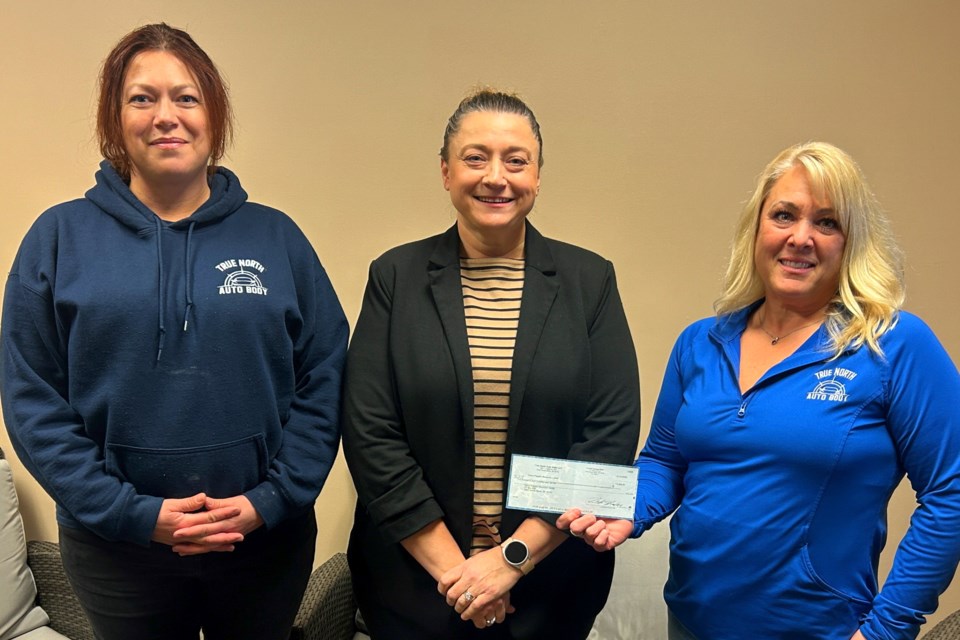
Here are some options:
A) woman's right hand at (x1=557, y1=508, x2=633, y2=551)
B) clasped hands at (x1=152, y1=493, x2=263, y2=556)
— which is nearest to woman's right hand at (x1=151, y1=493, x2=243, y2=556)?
clasped hands at (x1=152, y1=493, x2=263, y2=556)

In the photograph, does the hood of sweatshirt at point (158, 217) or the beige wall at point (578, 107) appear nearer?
the hood of sweatshirt at point (158, 217)

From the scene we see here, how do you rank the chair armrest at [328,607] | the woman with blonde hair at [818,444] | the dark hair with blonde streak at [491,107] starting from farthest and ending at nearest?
the chair armrest at [328,607], the dark hair with blonde streak at [491,107], the woman with blonde hair at [818,444]

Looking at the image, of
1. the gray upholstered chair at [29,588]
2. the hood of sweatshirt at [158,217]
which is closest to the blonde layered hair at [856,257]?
the hood of sweatshirt at [158,217]

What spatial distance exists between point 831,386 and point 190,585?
1.26 metres

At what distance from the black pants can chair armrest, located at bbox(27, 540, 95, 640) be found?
0.96m

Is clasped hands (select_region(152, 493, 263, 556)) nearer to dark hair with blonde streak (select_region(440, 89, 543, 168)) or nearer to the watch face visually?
the watch face

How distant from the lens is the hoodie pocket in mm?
1340

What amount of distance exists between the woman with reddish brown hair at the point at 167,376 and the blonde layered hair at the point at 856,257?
975 millimetres

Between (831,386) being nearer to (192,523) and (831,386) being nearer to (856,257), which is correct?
(856,257)

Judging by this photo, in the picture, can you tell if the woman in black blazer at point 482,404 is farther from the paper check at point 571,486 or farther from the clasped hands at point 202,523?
the clasped hands at point 202,523

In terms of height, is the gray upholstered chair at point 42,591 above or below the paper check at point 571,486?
below

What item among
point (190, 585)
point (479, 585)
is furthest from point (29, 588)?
point (479, 585)

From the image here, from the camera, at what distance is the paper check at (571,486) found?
1.29 meters

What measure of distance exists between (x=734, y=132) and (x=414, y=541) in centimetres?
156
